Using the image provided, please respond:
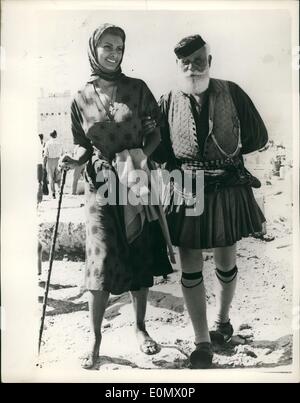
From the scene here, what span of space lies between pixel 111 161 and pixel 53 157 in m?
0.40

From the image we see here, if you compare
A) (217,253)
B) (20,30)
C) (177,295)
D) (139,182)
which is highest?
(20,30)

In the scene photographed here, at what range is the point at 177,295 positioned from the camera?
3.98 m

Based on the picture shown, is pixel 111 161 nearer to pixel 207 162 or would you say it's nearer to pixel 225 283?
pixel 207 162

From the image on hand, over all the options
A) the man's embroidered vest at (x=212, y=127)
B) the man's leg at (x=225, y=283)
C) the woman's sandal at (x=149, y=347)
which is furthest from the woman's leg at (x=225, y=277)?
the man's embroidered vest at (x=212, y=127)

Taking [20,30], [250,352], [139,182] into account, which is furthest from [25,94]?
[250,352]

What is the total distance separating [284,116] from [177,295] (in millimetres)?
1367

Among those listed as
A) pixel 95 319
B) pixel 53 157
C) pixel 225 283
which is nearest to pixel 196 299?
pixel 225 283

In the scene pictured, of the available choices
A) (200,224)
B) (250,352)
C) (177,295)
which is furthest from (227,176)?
(250,352)

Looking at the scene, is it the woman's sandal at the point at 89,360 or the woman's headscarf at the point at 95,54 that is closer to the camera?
the woman's headscarf at the point at 95,54

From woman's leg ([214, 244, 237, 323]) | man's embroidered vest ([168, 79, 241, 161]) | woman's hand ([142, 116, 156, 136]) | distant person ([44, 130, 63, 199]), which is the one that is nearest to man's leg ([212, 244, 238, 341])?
woman's leg ([214, 244, 237, 323])

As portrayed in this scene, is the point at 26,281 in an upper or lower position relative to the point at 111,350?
upper

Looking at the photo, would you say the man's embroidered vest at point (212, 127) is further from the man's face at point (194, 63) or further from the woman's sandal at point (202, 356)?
the woman's sandal at point (202, 356)

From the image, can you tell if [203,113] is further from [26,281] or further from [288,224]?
[26,281]

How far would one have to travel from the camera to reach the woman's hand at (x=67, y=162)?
3.92m
